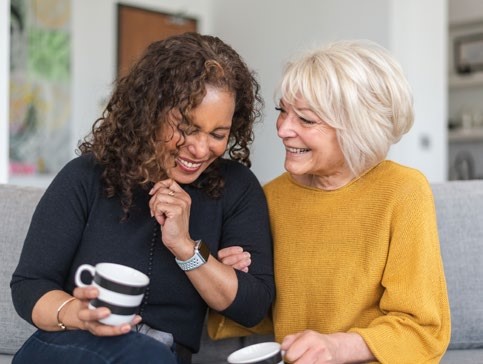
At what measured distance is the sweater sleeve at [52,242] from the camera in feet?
4.78

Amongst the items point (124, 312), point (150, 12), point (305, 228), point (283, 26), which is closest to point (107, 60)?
point (150, 12)

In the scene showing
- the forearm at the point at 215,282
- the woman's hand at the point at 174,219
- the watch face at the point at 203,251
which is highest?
the woman's hand at the point at 174,219

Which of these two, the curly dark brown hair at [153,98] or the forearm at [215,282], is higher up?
the curly dark brown hair at [153,98]

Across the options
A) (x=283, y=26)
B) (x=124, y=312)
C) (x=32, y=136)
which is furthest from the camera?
(x=283, y=26)

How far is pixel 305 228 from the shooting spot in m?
1.68

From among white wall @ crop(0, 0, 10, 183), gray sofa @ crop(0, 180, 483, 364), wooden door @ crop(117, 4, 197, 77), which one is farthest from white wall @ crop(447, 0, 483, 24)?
gray sofa @ crop(0, 180, 483, 364)

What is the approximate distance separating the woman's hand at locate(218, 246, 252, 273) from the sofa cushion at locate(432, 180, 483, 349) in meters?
0.54

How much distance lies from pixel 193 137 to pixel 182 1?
4.85 m

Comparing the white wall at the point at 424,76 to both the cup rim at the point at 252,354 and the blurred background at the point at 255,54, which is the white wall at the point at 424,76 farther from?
the cup rim at the point at 252,354

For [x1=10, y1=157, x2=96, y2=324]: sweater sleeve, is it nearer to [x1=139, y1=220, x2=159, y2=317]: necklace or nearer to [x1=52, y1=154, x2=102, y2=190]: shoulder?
[x1=52, y1=154, x2=102, y2=190]: shoulder

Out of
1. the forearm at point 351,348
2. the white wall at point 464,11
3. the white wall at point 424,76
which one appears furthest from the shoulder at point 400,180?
the white wall at point 464,11

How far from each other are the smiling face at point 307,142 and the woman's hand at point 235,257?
204mm

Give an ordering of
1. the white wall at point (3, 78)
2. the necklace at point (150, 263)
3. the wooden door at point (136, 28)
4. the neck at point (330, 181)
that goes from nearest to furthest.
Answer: the necklace at point (150, 263)
the neck at point (330, 181)
the white wall at point (3, 78)
the wooden door at point (136, 28)

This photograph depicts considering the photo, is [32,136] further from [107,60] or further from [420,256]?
[420,256]
